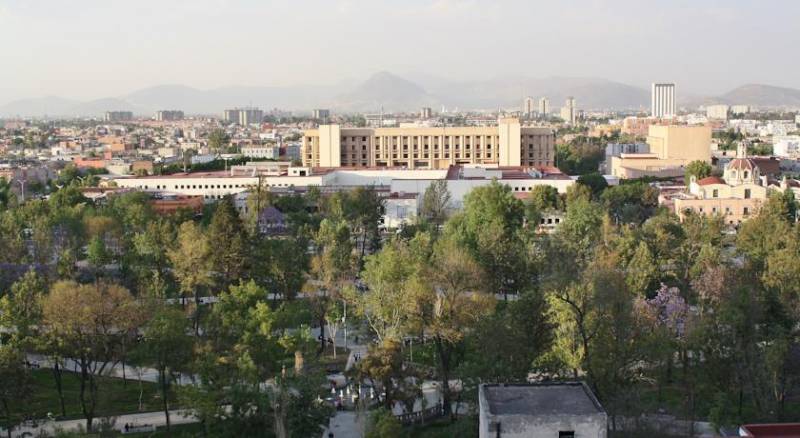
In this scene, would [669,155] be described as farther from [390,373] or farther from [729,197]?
[390,373]

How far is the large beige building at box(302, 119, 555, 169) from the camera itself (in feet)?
192

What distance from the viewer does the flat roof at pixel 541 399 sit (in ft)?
31.1

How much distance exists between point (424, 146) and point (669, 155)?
1800 centimetres

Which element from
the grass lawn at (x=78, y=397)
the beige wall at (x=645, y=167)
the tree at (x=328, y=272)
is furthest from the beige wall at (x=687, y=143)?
the grass lawn at (x=78, y=397)

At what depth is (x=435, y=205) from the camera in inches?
1453

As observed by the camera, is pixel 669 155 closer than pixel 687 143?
No

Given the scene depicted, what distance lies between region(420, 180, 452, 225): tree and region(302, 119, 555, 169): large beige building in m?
20.1

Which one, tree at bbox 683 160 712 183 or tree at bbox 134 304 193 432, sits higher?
tree at bbox 683 160 712 183

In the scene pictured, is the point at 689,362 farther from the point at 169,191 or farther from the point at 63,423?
the point at 169,191

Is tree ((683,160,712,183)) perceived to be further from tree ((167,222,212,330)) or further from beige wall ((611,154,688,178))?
tree ((167,222,212,330))

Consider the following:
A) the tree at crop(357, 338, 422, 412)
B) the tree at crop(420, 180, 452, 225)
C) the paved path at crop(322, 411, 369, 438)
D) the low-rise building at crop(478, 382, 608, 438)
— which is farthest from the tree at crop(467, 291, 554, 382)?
the tree at crop(420, 180, 452, 225)

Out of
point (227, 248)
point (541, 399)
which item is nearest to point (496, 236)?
point (227, 248)

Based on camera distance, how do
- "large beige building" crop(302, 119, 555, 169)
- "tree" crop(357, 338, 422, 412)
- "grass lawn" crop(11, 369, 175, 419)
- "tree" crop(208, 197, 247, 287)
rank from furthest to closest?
"large beige building" crop(302, 119, 555, 169) < "tree" crop(208, 197, 247, 287) < "grass lawn" crop(11, 369, 175, 419) < "tree" crop(357, 338, 422, 412)

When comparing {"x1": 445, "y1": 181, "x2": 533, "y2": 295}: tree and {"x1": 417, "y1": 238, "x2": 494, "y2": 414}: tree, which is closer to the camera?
{"x1": 417, "y1": 238, "x2": 494, "y2": 414}: tree
